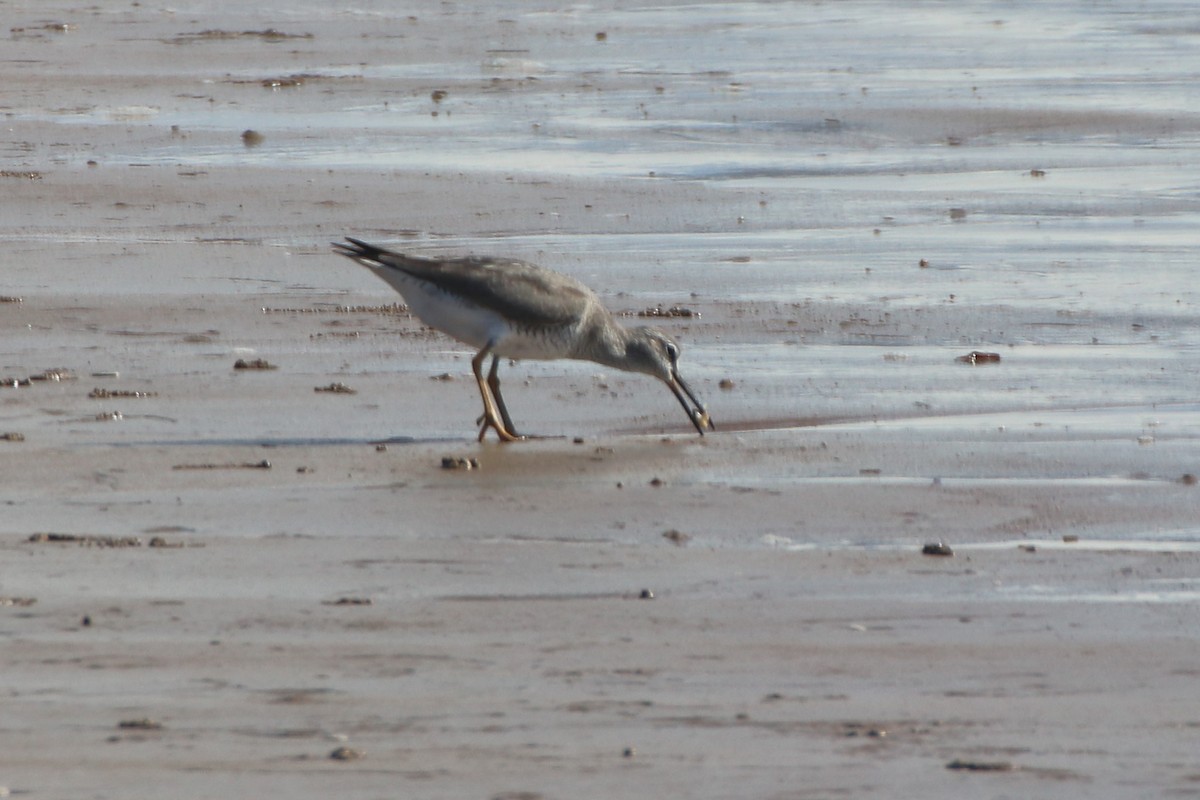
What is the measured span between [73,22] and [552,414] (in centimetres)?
1517

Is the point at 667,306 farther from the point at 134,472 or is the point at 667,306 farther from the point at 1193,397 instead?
the point at 134,472

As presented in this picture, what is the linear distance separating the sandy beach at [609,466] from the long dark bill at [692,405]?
0.22 feet

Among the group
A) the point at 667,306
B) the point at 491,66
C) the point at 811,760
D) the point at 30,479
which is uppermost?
the point at 491,66

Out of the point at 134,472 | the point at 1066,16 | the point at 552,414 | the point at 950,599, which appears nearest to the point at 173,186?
the point at 552,414

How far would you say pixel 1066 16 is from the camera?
24.3m

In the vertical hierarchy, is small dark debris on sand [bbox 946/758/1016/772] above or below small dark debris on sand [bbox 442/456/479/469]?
below

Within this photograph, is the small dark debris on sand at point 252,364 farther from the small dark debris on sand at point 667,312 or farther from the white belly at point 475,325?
the small dark debris on sand at point 667,312

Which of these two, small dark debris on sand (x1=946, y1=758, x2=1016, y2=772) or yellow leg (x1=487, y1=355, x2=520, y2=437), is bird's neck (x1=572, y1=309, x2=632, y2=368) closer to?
yellow leg (x1=487, y1=355, x2=520, y2=437)

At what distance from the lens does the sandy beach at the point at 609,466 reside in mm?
4398

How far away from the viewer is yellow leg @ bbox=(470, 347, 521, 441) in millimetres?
7418

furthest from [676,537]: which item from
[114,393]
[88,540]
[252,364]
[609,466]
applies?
[252,364]

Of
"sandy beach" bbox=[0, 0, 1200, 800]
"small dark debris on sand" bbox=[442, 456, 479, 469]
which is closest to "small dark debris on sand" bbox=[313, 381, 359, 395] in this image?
"sandy beach" bbox=[0, 0, 1200, 800]

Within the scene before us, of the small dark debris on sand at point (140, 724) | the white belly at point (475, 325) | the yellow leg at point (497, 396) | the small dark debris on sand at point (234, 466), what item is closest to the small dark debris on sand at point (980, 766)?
the small dark debris on sand at point (140, 724)

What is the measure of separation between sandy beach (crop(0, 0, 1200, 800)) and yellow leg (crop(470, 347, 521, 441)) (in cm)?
7
